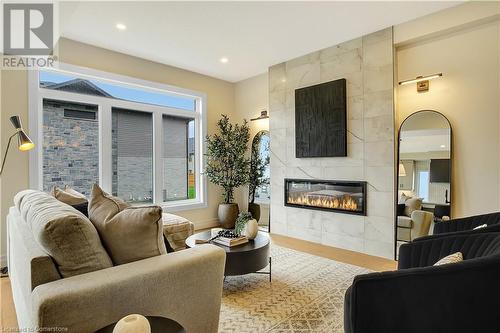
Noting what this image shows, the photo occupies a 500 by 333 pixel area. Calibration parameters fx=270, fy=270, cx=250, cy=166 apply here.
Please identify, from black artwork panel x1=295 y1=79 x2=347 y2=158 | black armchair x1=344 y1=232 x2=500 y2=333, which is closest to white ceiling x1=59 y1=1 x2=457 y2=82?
black artwork panel x1=295 y1=79 x2=347 y2=158

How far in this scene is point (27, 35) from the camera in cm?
339

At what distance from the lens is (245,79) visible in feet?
18.7

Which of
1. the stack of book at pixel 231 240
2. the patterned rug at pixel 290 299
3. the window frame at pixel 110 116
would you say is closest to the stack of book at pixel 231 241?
the stack of book at pixel 231 240

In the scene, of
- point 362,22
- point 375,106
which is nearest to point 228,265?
point 375,106

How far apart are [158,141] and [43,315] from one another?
13.4ft

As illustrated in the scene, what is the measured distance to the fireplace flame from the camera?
13.0 feet

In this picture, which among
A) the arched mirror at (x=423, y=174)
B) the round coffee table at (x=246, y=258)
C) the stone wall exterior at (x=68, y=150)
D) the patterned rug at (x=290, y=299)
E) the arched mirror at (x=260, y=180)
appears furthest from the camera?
the arched mirror at (x=260, y=180)

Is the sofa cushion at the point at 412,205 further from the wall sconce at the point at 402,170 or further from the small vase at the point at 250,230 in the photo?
the small vase at the point at 250,230

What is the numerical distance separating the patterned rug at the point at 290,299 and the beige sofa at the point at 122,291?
0.59 metres

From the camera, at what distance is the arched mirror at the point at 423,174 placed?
3.28 meters

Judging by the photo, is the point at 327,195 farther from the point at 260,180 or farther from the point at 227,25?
the point at 227,25

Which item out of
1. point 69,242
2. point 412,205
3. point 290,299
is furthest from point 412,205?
point 69,242

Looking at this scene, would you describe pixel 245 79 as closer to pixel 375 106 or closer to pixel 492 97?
pixel 375 106

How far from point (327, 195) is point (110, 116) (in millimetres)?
3626
